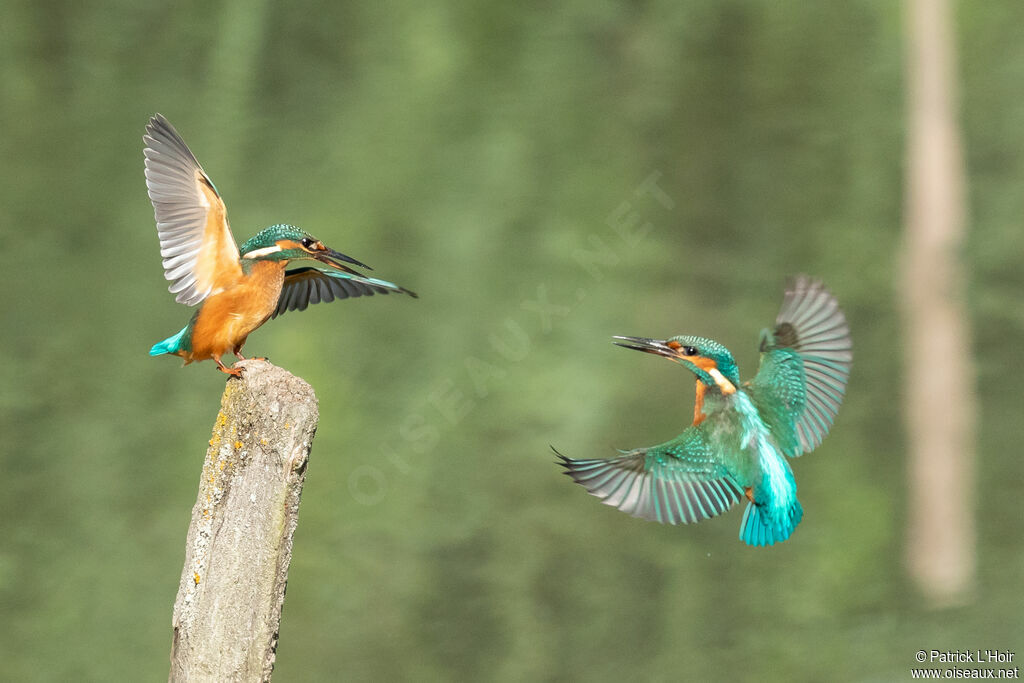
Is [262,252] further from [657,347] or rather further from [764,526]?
[764,526]

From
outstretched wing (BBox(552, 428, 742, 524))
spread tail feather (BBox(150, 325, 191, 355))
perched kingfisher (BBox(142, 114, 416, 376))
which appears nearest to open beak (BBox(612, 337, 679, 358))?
outstretched wing (BBox(552, 428, 742, 524))

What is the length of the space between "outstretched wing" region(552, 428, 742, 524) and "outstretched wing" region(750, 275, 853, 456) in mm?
460

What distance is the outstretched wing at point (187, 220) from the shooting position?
10.2ft

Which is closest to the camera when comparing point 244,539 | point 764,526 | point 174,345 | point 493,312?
point 244,539

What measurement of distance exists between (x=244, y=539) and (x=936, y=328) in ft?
17.1

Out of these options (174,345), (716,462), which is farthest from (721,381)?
(174,345)

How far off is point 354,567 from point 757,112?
3.50m

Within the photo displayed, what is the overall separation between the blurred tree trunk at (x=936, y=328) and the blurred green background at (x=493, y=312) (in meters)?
0.10

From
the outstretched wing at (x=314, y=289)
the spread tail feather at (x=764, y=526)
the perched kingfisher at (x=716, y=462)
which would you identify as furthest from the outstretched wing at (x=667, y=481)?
the outstretched wing at (x=314, y=289)

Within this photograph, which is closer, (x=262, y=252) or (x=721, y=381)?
(x=721, y=381)

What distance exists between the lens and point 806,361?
3531mm

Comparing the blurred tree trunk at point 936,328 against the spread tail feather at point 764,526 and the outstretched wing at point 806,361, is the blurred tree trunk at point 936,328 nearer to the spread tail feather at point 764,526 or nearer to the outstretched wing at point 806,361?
the outstretched wing at point 806,361

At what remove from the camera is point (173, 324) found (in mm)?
5766

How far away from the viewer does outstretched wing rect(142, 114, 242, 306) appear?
3121 millimetres
